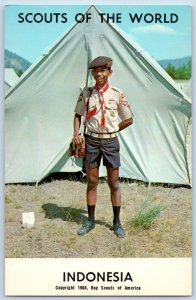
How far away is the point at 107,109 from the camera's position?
5.64m

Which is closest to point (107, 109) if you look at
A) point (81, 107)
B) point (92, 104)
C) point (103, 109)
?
point (103, 109)

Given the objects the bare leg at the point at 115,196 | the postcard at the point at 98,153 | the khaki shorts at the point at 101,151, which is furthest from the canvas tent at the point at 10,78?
the bare leg at the point at 115,196

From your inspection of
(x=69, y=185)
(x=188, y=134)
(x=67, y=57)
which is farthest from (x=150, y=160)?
(x=67, y=57)

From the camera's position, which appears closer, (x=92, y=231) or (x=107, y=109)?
(x=107, y=109)

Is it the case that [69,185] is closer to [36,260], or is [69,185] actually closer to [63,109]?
[63,109]

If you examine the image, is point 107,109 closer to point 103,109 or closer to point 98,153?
point 103,109

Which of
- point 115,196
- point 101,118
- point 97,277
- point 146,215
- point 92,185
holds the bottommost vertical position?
point 97,277

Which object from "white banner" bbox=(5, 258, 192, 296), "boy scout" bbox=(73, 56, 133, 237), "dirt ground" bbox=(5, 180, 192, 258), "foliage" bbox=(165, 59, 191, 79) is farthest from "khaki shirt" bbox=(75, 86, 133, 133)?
"white banner" bbox=(5, 258, 192, 296)

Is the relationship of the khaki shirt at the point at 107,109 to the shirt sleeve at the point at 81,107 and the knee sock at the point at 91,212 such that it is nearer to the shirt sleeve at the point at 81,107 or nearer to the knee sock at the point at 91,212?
the shirt sleeve at the point at 81,107

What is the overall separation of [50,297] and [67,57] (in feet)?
8.45

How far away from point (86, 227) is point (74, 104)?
1.50 metres

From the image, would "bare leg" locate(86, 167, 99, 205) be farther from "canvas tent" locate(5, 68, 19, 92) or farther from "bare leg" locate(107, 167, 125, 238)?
"canvas tent" locate(5, 68, 19, 92)

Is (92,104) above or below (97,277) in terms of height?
above

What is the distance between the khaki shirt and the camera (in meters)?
5.64
